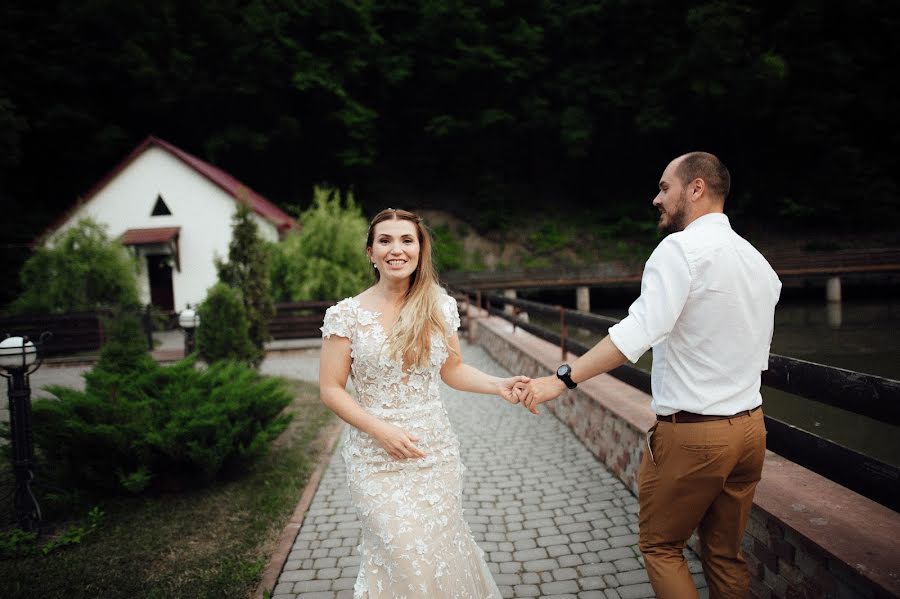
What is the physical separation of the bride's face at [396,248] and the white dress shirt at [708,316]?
945 millimetres

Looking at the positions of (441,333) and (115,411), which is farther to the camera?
(115,411)

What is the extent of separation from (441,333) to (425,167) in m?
39.5

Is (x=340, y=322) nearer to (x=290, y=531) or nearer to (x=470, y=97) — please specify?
(x=290, y=531)

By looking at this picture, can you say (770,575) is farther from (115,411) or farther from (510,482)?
(115,411)

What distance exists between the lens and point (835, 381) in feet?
8.00

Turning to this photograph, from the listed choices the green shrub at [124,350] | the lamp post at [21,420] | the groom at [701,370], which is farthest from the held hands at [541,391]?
the green shrub at [124,350]

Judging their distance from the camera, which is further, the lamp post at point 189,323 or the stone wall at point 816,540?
the lamp post at point 189,323

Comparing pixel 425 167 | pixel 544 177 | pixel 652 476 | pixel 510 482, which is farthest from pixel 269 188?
pixel 652 476

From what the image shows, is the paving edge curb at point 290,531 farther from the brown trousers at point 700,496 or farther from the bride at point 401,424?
the brown trousers at point 700,496

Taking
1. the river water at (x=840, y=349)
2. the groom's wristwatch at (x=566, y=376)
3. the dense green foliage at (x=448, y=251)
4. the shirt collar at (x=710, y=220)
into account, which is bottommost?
the river water at (x=840, y=349)

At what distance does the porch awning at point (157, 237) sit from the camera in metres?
24.2

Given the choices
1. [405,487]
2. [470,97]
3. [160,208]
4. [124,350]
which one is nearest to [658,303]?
[405,487]

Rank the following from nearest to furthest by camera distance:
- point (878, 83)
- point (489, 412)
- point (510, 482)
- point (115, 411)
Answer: point (115, 411) < point (510, 482) < point (489, 412) < point (878, 83)

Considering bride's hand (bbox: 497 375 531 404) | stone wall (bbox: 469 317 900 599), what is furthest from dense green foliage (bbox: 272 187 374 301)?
stone wall (bbox: 469 317 900 599)
